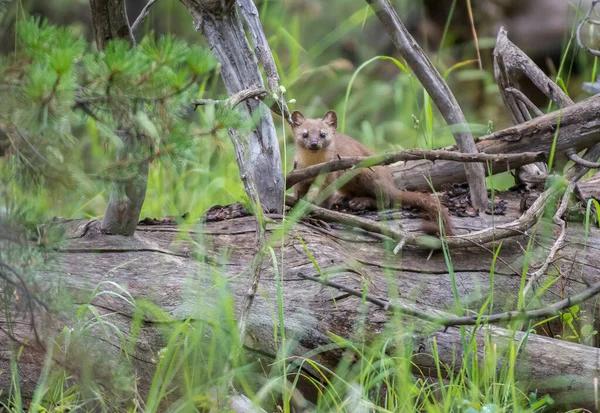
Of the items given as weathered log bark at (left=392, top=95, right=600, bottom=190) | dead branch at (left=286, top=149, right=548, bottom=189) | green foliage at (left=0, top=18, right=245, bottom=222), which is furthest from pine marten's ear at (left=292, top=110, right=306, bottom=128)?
green foliage at (left=0, top=18, right=245, bottom=222)

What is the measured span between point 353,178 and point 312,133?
1.99 feet

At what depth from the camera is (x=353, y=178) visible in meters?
4.49

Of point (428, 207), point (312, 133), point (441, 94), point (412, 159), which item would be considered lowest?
point (428, 207)

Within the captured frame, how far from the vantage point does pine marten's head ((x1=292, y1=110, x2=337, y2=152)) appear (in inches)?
191

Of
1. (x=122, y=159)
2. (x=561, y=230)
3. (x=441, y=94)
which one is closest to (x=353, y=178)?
(x=441, y=94)

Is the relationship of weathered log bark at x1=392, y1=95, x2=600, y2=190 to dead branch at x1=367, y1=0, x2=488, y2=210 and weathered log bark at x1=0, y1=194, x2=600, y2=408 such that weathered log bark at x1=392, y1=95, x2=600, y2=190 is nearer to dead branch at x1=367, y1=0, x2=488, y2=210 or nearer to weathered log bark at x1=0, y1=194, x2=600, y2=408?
dead branch at x1=367, y1=0, x2=488, y2=210

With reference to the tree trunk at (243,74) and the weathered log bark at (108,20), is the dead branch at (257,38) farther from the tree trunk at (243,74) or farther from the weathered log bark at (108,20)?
the weathered log bark at (108,20)

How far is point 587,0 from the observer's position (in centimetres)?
789

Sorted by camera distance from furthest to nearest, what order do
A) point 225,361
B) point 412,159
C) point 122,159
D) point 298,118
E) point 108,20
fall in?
point 298,118 < point 412,159 < point 108,20 < point 225,361 < point 122,159

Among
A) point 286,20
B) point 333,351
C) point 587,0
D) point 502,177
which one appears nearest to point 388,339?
point 333,351

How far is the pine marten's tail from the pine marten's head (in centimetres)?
84

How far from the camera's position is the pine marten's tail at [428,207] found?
3.70 m

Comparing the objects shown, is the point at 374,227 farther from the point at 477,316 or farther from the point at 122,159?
the point at 122,159

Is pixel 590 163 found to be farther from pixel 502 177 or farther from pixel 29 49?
pixel 29 49
